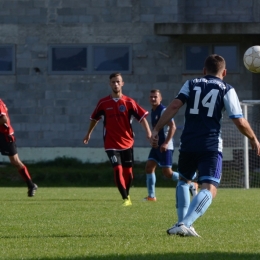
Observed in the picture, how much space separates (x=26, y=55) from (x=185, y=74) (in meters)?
5.27

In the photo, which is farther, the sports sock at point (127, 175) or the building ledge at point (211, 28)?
the building ledge at point (211, 28)

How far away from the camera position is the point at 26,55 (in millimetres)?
26297

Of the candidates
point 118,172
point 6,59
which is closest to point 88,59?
point 6,59

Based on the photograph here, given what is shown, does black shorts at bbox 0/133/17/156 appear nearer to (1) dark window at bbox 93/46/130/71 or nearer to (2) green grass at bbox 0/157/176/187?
(2) green grass at bbox 0/157/176/187

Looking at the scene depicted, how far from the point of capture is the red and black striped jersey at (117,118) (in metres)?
13.8

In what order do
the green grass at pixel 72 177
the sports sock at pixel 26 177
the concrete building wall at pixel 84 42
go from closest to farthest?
1. the sports sock at pixel 26 177
2. the green grass at pixel 72 177
3. the concrete building wall at pixel 84 42

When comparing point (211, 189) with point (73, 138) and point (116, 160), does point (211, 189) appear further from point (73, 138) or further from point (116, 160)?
point (73, 138)

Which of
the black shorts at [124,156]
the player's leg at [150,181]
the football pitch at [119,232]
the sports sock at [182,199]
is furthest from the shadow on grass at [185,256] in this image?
the player's leg at [150,181]

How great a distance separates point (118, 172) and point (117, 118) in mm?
1050

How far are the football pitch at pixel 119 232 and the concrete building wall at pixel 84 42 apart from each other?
12804 millimetres

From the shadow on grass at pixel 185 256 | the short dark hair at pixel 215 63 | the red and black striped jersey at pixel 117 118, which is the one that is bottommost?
the shadow on grass at pixel 185 256

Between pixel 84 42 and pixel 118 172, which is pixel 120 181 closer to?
pixel 118 172

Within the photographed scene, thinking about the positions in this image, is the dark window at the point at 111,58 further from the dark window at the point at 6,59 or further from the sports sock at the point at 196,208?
the sports sock at the point at 196,208

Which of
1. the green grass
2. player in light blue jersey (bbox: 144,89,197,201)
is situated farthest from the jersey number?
Answer: the green grass
